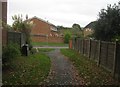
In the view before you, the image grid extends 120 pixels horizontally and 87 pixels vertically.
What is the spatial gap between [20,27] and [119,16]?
38.2 ft

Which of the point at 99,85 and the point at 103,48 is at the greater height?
the point at 103,48

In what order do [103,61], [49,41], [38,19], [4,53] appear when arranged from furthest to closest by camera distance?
[38,19], [49,41], [103,61], [4,53]

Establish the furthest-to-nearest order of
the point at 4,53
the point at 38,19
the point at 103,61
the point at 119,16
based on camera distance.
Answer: the point at 38,19 < the point at 119,16 < the point at 103,61 < the point at 4,53

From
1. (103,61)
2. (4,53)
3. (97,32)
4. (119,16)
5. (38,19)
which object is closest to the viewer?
(4,53)

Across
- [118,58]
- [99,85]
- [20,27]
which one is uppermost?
[20,27]

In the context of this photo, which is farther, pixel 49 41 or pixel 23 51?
pixel 49 41

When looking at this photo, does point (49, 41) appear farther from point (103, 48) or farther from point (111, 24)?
point (103, 48)

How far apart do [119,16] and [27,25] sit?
36.1ft

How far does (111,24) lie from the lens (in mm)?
20016

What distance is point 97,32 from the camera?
21719 millimetres

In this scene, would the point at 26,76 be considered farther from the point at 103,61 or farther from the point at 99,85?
the point at 103,61

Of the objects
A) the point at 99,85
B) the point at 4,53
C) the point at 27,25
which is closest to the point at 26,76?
the point at 4,53

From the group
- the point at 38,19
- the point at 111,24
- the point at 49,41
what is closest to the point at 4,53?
the point at 111,24

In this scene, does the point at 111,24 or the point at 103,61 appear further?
the point at 111,24
